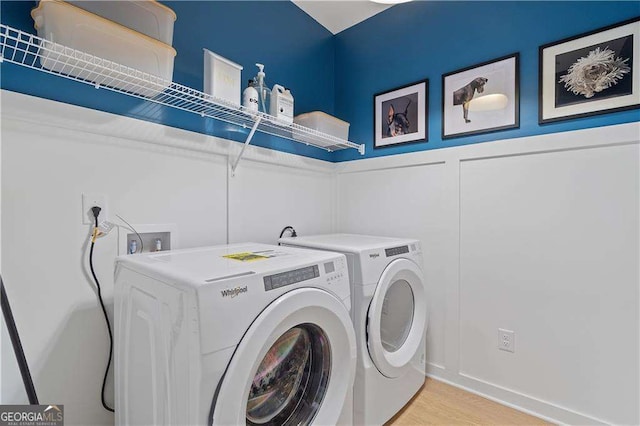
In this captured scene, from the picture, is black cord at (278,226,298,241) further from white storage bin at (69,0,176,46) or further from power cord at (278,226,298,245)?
white storage bin at (69,0,176,46)

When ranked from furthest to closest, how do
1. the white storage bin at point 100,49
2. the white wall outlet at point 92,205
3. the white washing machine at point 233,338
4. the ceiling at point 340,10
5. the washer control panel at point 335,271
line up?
the ceiling at point 340,10
the white wall outlet at point 92,205
the washer control panel at point 335,271
the white storage bin at point 100,49
the white washing machine at point 233,338

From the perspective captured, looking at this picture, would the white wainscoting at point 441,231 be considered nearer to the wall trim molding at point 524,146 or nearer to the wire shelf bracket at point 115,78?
the wall trim molding at point 524,146

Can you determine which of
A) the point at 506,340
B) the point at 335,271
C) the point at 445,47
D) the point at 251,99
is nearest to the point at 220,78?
the point at 251,99

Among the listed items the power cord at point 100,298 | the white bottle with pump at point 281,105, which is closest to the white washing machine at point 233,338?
the power cord at point 100,298

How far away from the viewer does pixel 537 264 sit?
5.45 ft

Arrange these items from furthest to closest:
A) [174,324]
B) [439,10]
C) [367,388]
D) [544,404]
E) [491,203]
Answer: [439,10] → [491,203] → [544,404] → [367,388] → [174,324]

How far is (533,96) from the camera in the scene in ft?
5.55

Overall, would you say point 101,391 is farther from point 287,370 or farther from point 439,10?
point 439,10

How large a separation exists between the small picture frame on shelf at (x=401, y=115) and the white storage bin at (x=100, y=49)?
1483 millimetres

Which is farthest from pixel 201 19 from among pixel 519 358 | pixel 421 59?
pixel 519 358

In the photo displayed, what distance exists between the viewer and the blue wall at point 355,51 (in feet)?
4.77

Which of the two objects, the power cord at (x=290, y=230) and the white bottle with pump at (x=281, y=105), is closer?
the white bottle with pump at (x=281, y=105)

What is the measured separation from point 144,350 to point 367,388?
0.96 m

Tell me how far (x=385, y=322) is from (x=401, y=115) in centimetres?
140
